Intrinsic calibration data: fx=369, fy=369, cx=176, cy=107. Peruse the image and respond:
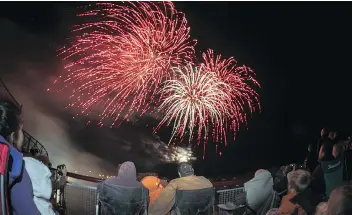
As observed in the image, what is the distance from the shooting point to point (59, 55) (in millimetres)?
12992

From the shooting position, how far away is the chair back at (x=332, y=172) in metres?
5.02

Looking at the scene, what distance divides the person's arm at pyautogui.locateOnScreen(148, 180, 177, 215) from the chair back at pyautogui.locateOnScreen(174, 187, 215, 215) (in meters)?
0.06

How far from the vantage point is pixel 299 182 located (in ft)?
10.4

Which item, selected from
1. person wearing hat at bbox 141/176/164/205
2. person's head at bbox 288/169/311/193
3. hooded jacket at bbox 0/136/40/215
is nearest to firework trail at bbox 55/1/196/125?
person wearing hat at bbox 141/176/164/205

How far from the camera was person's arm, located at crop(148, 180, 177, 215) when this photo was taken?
386 cm

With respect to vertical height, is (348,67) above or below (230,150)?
above

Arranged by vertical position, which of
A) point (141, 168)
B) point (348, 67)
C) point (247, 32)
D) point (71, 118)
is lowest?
point (141, 168)

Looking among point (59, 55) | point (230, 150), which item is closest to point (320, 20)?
point (230, 150)

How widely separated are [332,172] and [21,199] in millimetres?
4579

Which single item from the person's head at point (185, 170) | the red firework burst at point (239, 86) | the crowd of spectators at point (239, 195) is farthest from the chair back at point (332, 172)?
the red firework burst at point (239, 86)

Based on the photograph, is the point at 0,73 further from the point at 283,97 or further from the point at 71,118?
the point at 283,97

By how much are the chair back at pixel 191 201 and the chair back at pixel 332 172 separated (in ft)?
6.83

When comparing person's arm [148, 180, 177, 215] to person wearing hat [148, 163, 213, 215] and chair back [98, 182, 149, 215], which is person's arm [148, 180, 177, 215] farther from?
chair back [98, 182, 149, 215]

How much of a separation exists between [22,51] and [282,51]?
29.3ft
